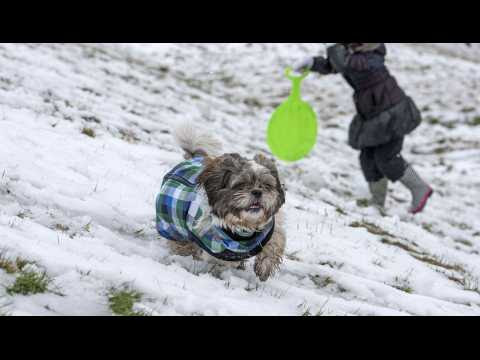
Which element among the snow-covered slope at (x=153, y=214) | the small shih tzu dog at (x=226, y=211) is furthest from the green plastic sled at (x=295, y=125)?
the small shih tzu dog at (x=226, y=211)

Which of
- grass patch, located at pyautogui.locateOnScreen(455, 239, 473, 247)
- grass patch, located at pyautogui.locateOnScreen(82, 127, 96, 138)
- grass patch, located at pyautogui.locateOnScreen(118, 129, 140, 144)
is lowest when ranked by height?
grass patch, located at pyautogui.locateOnScreen(455, 239, 473, 247)

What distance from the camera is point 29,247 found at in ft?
12.2

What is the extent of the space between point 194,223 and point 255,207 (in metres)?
0.65

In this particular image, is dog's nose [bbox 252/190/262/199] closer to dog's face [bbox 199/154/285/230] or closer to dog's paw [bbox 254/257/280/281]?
dog's face [bbox 199/154/285/230]

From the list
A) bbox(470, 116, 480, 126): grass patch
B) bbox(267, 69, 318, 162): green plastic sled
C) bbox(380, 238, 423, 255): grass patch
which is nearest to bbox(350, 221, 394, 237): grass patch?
bbox(380, 238, 423, 255): grass patch

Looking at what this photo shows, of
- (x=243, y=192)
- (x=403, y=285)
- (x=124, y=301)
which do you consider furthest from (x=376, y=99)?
(x=124, y=301)

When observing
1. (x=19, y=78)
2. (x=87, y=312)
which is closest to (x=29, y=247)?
(x=87, y=312)

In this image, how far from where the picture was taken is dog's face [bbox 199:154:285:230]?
4184 mm

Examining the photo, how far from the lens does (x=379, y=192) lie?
911 centimetres

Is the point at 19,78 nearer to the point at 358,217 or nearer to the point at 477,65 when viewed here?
the point at 358,217

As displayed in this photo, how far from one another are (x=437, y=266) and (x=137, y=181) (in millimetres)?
4026

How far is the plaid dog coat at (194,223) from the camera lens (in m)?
4.41
